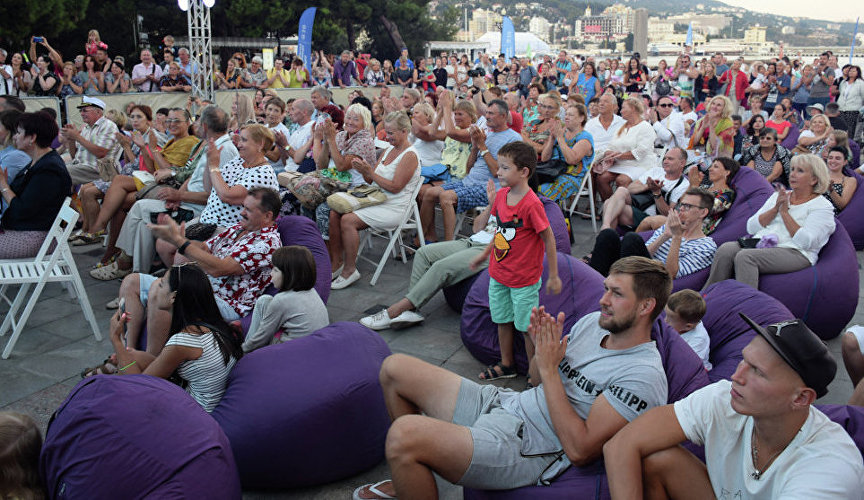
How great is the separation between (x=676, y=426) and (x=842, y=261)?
322cm

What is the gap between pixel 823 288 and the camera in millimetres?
4652

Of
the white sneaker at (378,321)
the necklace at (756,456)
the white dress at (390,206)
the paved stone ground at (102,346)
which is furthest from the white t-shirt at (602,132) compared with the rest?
the necklace at (756,456)

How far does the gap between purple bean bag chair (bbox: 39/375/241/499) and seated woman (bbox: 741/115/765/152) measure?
8.17 meters

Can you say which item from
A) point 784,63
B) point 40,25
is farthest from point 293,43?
point 784,63

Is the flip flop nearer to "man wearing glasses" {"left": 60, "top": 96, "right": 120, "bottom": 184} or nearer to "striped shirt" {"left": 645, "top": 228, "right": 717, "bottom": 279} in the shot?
"striped shirt" {"left": 645, "top": 228, "right": 717, "bottom": 279}

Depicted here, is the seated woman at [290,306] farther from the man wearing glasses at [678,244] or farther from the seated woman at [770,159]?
the seated woman at [770,159]

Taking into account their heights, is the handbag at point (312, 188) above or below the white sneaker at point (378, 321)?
above

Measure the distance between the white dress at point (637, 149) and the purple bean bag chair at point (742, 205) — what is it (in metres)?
1.81

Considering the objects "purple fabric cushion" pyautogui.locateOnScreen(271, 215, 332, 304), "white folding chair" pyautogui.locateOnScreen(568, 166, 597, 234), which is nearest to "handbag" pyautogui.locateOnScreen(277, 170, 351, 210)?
"purple fabric cushion" pyautogui.locateOnScreen(271, 215, 332, 304)

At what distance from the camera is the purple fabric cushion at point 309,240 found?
185 inches

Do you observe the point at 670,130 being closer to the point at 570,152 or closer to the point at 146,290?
the point at 570,152

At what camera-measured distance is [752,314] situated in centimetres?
379

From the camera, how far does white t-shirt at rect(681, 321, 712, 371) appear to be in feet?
11.7

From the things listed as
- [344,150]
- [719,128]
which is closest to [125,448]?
[344,150]
